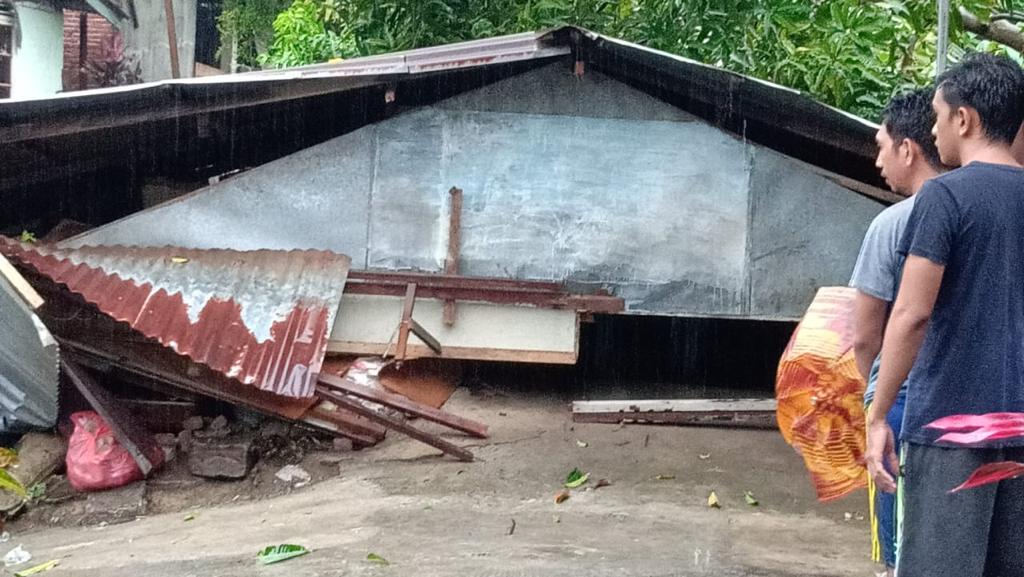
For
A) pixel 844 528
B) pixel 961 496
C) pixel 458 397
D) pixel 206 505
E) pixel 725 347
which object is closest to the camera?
pixel 961 496

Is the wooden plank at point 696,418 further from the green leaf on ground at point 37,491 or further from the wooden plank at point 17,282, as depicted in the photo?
the wooden plank at point 17,282

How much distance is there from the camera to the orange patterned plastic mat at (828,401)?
12.2 ft

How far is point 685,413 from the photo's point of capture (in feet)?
24.0

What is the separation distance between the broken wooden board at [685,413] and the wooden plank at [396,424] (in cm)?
122

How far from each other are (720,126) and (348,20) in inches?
170

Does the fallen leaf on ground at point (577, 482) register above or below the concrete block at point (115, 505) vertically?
above

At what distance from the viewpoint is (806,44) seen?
790cm

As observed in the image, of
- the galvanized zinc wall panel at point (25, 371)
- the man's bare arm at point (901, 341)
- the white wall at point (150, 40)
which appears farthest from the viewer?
the white wall at point (150, 40)

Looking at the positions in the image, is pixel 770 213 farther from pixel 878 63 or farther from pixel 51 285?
pixel 51 285

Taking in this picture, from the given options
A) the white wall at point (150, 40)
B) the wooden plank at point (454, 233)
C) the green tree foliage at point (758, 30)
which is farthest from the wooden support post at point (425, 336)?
the white wall at point (150, 40)

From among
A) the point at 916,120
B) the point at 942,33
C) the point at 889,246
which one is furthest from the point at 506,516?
the point at 942,33

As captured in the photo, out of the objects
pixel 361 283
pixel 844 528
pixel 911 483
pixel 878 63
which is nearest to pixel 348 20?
pixel 361 283

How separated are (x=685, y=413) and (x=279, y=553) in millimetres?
3518

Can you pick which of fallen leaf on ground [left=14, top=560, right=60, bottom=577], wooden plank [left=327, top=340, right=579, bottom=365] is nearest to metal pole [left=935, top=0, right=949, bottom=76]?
wooden plank [left=327, top=340, right=579, bottom=365]
